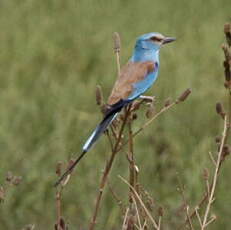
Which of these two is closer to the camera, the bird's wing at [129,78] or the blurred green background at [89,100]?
the bird's wing at [129,78]

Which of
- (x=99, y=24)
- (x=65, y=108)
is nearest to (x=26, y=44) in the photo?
(x=99, y=24)

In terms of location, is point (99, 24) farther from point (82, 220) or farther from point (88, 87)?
point (82, 220)

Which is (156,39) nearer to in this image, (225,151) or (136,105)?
(136,105)

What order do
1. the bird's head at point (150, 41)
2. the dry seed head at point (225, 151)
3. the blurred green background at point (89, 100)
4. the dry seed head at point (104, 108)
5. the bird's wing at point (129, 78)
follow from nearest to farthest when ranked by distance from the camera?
the dry seed head at point (225, 151) < the dry seed head at point (104, 108) < the bird's wing at point (129, 78) < the bird's head at point (150, 41) < the blurred green background at point (89, 100)

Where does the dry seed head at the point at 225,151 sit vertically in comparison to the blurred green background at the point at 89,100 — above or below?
above

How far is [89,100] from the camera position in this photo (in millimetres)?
7234

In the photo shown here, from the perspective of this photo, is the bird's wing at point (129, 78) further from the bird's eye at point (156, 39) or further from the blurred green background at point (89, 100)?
the blurred green background at point (89, 100)

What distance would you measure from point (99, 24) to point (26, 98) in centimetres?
168

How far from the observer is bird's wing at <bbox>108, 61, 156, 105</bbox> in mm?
3413

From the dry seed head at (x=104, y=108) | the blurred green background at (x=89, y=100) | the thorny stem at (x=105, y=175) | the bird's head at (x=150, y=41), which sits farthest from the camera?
the blurred green background at (x=89, y=100)

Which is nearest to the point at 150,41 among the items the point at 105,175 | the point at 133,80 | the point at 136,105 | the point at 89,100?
the point at 133,80

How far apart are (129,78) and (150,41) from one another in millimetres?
444

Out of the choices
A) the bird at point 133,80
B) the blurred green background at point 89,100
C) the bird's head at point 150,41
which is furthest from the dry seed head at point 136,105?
the blurred green background at point 89,100

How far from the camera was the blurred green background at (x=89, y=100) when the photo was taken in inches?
251
